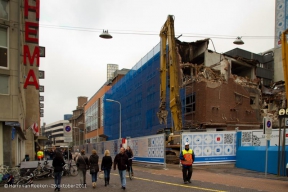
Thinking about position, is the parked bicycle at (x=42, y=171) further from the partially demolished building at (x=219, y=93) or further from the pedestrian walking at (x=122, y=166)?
the partially demolished building at (x=219, y=93)

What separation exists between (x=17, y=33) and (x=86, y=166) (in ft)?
28.2

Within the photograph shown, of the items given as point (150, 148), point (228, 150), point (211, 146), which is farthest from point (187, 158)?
point (150, 148)

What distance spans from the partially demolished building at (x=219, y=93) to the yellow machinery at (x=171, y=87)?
17.5 ft

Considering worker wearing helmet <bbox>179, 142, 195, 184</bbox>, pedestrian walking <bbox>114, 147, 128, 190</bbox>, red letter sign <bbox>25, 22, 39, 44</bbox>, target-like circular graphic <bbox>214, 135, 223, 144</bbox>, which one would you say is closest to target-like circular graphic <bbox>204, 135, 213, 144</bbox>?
target-like circular graphic <bbox>214, 135, 223, 144</bbox>

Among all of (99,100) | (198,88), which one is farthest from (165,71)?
(99,100)

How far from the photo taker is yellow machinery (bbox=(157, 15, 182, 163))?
23125 mm

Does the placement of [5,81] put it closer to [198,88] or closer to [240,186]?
[240,186]

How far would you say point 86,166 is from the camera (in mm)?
12344

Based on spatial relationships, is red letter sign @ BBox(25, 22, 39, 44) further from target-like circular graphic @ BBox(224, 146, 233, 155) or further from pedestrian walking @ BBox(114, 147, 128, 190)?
target-like circular graphic @ BBox(224, 146, 233, 155)

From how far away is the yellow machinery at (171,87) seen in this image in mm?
23125

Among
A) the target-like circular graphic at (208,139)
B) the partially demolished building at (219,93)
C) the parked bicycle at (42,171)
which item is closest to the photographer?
the parked bicycle at (42,171)

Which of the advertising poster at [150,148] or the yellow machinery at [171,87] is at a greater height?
the yellow machinery at [171,87]

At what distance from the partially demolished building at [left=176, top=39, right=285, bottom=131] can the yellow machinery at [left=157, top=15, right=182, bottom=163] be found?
5.33 meters

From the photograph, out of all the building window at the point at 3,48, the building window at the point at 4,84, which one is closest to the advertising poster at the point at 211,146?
the building window at the point at 4,84
